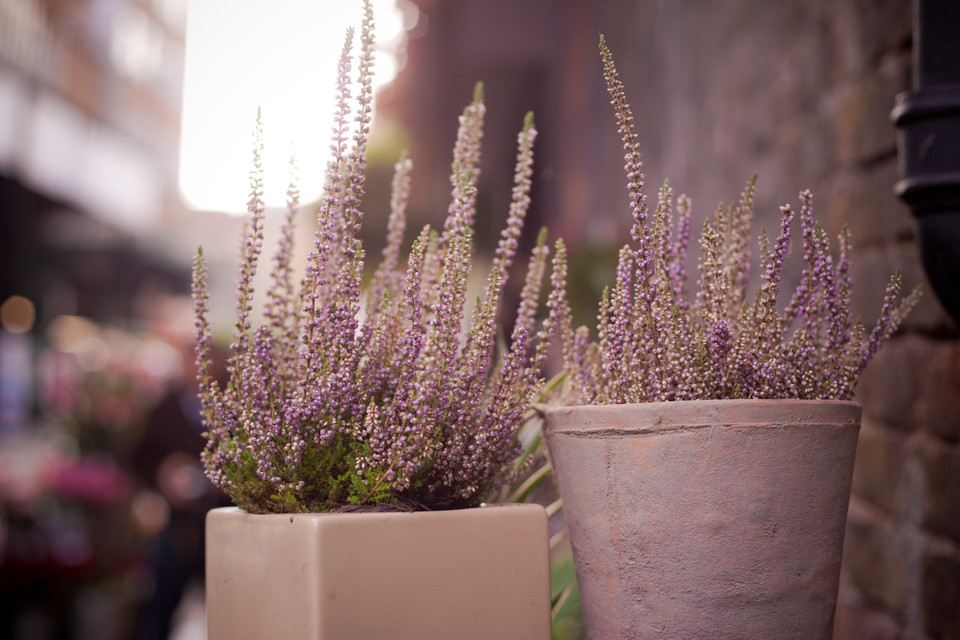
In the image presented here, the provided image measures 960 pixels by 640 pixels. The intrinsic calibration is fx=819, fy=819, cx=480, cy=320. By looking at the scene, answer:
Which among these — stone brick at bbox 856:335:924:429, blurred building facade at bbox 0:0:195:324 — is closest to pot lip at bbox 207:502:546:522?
stone brick at bbox 856:335:924:429

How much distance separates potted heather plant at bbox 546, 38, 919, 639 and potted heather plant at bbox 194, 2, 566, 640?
0.35 feet

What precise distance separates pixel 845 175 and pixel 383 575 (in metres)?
1.58

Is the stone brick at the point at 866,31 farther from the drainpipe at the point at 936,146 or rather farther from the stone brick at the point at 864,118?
the drainpipe at the point at 936,146

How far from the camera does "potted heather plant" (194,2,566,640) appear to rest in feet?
3.16

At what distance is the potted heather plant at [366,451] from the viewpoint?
96cm

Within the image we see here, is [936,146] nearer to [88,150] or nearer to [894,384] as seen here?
[894,384]

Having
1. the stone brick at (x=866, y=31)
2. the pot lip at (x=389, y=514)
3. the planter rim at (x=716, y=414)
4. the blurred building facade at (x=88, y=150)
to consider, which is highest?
the blurred building facade at (x=88, y=150)

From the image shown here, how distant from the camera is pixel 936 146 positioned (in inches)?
50.1

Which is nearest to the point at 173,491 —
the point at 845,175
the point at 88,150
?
the point at 845,175

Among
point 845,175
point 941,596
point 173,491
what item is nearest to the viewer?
point 941,596

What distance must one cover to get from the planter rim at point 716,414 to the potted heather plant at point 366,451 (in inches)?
6.7

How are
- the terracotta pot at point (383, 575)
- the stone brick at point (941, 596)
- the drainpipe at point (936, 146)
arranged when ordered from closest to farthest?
the terracotta pot at point (383, 575), the drainpipe at point (936, 146), the stone brick at point (941, 596)

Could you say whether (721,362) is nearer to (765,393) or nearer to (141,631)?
(765,393)

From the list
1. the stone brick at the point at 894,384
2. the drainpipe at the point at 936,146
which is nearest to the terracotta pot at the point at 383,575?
the drainpipe at the point at 936,146
